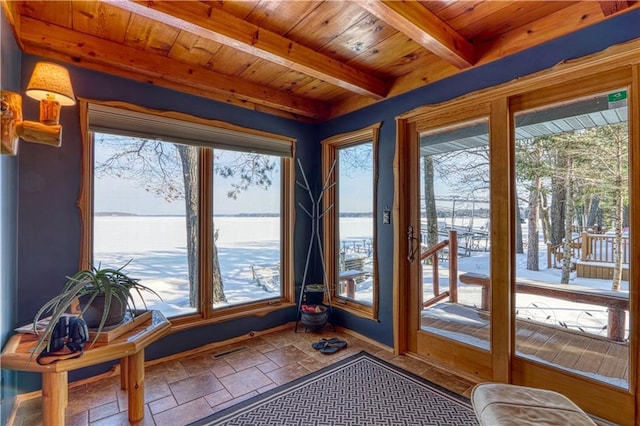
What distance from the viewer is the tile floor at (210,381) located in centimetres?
200

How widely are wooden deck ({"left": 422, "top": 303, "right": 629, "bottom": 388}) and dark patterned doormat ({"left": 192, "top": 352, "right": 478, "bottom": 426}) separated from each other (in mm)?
508

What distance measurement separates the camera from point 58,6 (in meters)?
1.92

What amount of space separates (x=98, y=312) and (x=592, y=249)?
9.91ft

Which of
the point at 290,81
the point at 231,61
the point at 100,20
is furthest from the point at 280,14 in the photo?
the point at 100,20

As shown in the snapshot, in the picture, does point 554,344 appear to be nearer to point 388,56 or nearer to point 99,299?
point 388,56

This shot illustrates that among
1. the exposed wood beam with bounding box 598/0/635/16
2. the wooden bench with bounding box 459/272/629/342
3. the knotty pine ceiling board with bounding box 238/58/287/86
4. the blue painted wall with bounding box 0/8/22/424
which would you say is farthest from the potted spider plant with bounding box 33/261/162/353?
the exposed wood beam with bounding box 598/0/635/16

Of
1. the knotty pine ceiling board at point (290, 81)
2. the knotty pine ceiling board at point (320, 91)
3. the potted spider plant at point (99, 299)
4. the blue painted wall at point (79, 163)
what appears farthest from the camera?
the knotty pine ceiling board at point (320, 91)

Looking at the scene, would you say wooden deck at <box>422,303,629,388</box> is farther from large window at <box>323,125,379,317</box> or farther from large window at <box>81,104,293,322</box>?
large window at <box>81,104,293,322</box>

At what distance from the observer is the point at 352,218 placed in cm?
348

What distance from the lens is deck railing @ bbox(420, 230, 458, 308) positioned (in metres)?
2.65

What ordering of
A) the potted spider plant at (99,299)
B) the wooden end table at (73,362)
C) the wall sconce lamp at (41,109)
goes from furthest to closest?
the potted spider plant at (99,299)
the wooden end table at (73,362)
the wall sconce lamp at (41,109)

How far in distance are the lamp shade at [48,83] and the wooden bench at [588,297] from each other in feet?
9.84

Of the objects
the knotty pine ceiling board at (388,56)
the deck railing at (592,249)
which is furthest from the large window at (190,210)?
the deck railing at (592,249)

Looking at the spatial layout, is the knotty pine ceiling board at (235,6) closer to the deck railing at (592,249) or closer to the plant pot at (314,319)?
the deck railing at (592,249)
